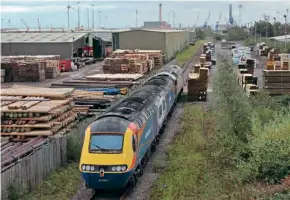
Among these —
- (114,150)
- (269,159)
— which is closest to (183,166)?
(269,159)

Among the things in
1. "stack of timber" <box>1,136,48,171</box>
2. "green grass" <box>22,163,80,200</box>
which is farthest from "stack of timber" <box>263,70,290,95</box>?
"stack of timber" <box>1,136,48,171</box>

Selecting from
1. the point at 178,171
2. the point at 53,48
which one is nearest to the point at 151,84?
the point at 178,171

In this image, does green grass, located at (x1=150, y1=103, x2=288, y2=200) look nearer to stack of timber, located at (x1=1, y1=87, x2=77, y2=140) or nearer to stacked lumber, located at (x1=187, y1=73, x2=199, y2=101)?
stack of timber, located at (x1=1, y1=87, x2=77, y2=140)

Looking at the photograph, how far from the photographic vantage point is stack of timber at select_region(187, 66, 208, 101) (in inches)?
1287

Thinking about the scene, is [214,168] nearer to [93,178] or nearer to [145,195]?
[145,195]

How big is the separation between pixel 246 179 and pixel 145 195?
306 cm

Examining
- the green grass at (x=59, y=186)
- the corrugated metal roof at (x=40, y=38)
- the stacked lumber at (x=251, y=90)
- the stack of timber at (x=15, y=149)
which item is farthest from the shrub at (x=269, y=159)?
the corrugated metal roof at (x=40, y=38)

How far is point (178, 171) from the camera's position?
1700 cm

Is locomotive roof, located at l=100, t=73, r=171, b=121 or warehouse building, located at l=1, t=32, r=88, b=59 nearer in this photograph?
locomotive roof, located at l=100, t=73, r=171, b=121

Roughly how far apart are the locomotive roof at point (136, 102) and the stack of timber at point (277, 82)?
7805mm

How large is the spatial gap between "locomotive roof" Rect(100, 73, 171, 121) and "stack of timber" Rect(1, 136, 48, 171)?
8.59 feet

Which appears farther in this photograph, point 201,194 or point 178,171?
point 178,171

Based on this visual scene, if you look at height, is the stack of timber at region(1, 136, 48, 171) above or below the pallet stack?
below

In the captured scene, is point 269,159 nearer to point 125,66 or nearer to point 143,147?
point 143,147
